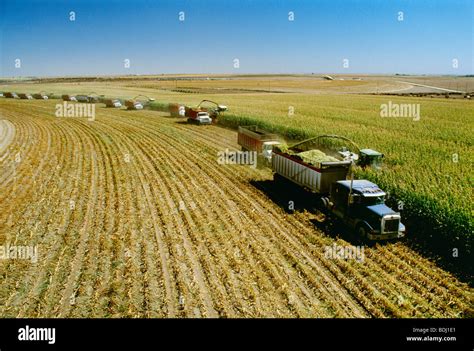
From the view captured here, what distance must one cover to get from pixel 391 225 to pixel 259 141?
15.1 meters

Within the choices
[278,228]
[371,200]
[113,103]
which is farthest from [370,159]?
[113,103]

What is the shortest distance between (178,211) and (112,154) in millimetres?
14779

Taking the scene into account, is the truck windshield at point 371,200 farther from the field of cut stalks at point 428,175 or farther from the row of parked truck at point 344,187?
the field of cut stalks at point 428,175

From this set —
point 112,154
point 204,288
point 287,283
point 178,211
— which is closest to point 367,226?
point 287,283

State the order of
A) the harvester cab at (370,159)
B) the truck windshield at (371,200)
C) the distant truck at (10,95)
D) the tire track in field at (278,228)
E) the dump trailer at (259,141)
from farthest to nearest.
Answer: the distant truck at (10,95) < the dump trailer at (259,141) < the harvester cab at (370,159) < the truck windshield at (371,200) < the tire track in field at (278,228)

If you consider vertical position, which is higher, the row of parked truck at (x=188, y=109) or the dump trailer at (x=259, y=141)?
the row of parked truck at (x=188, y=109)

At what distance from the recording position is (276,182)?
75.4ft

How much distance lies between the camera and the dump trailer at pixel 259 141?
27.0 m

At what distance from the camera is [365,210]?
15.1 metres

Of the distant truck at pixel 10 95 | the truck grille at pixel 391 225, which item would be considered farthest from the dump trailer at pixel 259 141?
the distant truck at pixel 10 95

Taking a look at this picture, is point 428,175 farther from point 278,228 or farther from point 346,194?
point 278,228
